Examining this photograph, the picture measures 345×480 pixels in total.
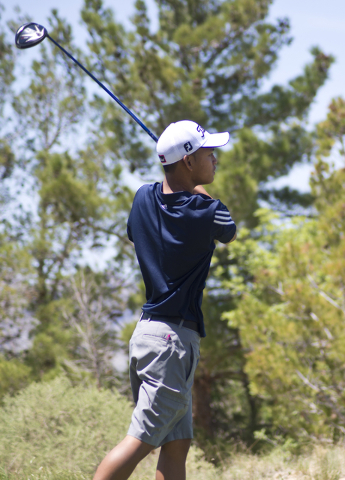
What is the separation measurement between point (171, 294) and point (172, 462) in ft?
2.43

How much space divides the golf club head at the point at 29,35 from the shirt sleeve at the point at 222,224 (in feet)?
6.32

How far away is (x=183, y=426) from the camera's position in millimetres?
2152

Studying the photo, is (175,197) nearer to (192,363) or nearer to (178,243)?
(178,243)

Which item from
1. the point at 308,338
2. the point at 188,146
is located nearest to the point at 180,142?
the point at 188,146

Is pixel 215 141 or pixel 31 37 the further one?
pixel 31 37

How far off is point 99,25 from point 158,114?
2364 mm

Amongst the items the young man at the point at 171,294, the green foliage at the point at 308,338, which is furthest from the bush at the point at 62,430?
the young man at the point at 171,294

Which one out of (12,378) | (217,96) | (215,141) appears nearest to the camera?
(215,141)

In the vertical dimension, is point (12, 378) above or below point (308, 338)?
above

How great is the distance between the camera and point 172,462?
211cm

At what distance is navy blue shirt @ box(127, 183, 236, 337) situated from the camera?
6.59 feet

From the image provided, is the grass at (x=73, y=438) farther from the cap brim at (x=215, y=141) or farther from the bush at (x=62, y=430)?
the cap brim at (x=215, y=141)

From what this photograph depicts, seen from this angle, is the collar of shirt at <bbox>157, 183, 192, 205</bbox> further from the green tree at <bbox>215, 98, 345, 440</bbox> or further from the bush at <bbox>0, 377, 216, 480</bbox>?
the green tree at <bbox>215, 98, 345, 440</bbox>

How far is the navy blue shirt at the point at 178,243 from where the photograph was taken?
6.59ft
